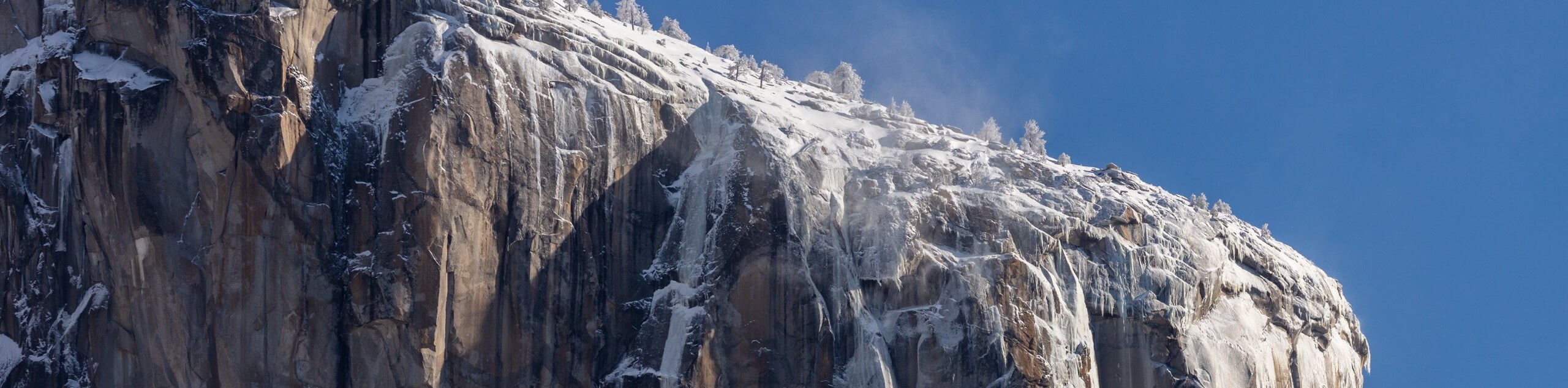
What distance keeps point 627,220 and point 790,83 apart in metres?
36.3

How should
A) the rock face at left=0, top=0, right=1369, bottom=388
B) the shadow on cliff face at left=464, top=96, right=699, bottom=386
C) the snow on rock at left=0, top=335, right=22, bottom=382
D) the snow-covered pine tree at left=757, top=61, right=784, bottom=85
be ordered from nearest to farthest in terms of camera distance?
the rock face at left=0, top=0, right=1369, bottom=388 < the snow on rock at left=0, top=335, right=22, bottom=382 < the shadow on cliff face at left=464, top=96, right=699, bottom=386 < the snow-covered pine tree at left=757, top=61, right=784, bottom=85

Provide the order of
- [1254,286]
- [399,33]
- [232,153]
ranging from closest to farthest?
[232,153]
[399,33]
[1254,286]

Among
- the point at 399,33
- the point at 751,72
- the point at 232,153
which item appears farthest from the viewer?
the point at 751,72

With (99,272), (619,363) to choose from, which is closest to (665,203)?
(619,363)

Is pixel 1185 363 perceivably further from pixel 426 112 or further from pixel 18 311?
pixel 18 311

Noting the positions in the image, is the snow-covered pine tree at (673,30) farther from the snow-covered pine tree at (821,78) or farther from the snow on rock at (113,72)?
the snow on rock at (113,72)

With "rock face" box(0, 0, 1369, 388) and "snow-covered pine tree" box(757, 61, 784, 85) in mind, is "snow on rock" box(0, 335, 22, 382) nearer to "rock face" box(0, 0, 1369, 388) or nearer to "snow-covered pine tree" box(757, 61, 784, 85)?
"rock face" box(0, 0, 1369, 388)

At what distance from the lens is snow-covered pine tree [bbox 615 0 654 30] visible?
163 meters

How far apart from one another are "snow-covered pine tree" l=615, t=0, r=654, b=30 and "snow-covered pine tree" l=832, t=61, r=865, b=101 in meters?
18.1

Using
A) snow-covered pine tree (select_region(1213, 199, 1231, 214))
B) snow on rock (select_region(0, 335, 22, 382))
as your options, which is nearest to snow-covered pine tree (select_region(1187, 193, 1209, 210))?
snow-covered pine tree (select_region(1213, 199, 1231, 214))

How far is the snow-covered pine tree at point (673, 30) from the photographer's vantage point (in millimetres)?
158000

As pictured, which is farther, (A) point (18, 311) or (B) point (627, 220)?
(B) point (627, 220)

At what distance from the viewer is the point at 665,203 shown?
361ft

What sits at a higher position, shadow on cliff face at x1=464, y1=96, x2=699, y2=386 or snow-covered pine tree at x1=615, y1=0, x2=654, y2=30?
snow-covered pine tree at x1=615, y1=0, x2=654, y2=30
